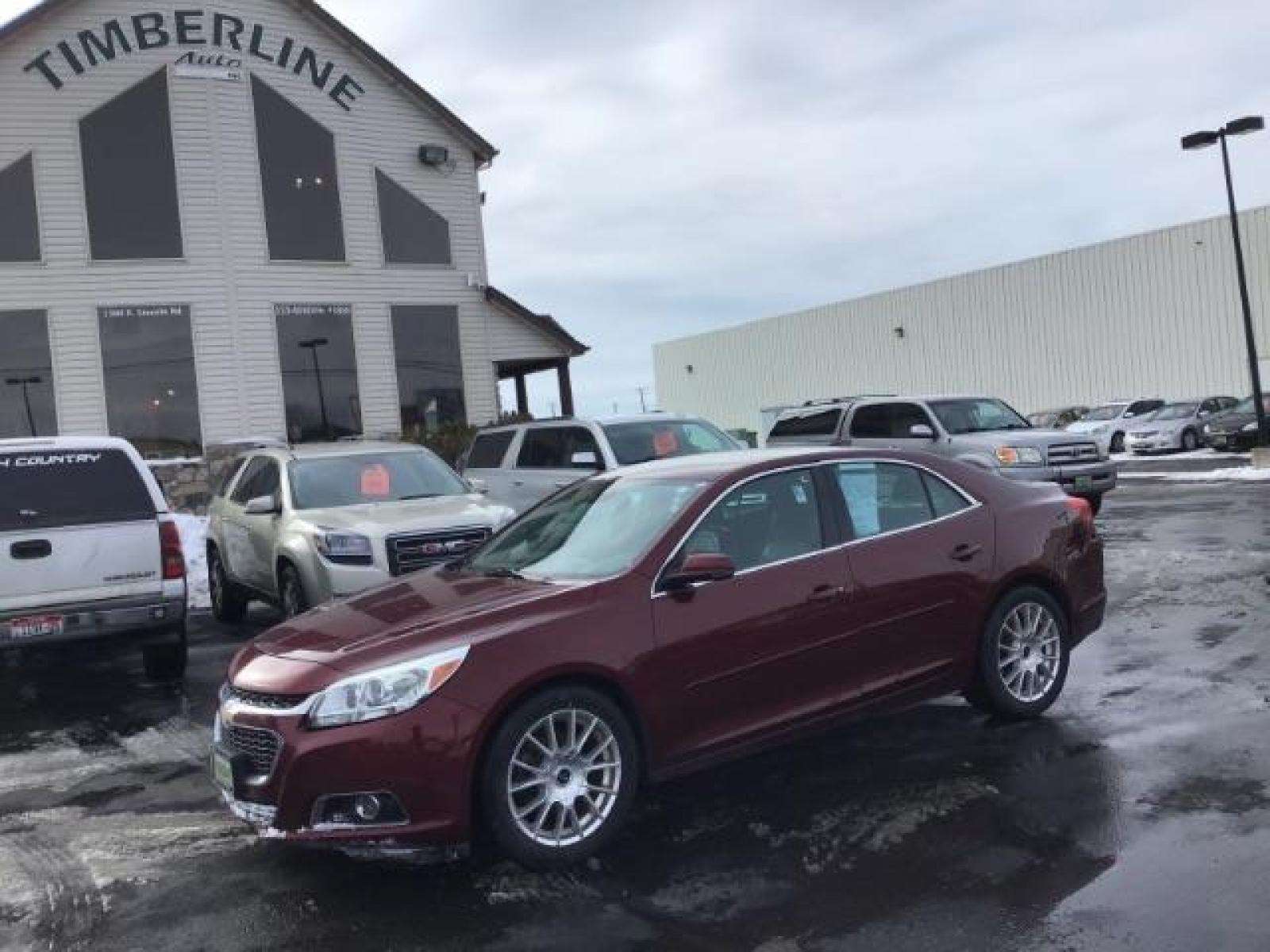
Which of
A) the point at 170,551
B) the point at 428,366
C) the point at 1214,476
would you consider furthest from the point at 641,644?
the point at 1214,476

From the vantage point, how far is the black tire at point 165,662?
346 inches

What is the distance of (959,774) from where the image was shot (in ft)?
17.8

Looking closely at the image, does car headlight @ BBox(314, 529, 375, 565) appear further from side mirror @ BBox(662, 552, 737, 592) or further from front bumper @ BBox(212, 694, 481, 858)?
front bumper @ BBox(212, 694, 481, 858)

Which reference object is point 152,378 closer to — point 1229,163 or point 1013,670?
point 1013,670

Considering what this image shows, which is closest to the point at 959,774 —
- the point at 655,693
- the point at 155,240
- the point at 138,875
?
the point at 655,693

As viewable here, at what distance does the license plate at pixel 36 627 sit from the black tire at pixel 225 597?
141 inches

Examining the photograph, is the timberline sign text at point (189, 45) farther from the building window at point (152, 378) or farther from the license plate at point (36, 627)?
the license plate at point (36, 627)

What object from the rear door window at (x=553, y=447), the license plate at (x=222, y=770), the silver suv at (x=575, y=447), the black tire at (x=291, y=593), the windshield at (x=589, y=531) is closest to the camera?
the license plate at (x=222, y=770)

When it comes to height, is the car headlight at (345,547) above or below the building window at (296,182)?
below

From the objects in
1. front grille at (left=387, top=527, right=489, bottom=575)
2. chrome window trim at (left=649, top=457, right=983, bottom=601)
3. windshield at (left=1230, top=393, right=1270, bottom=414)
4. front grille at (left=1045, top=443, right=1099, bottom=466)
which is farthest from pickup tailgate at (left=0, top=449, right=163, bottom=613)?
windshield at (left=1230, top=393, right=1270, bottom=414)

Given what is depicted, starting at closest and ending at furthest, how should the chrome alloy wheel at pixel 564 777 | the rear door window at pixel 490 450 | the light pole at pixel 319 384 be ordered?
the chrome alloy wheel at pixel 564 777 < the rear door window at pixel 490 450 < the light pole at pixel 319 384

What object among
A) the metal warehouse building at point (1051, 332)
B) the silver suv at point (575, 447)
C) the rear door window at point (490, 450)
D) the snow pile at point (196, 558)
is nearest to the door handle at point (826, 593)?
the silver suv at point (575, 447)

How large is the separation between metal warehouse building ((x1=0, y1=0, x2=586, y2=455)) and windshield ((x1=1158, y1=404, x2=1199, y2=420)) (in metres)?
18.9

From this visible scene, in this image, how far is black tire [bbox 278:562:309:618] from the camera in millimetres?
9539
